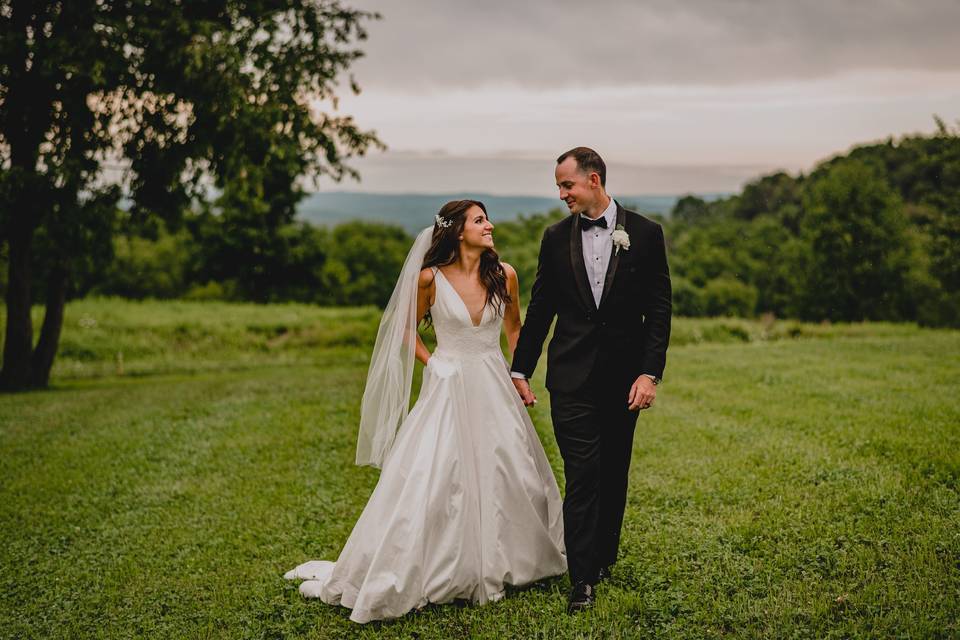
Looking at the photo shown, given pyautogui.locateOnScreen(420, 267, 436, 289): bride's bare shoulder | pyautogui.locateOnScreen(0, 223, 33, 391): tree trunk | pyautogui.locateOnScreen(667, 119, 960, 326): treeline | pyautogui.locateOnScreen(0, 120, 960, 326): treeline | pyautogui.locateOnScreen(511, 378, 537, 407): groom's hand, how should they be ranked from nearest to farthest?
pyautogui.locateOnScreen(511, 378, 537, 407): groom's hand, pyautogui.locateOnScreen(420, 267, 436, 289): bride's bare shoulder, pyautogui.locateOnScreen(0, 223, 33, 391): tree trunk, pyautogui.locateOnScreen(667, 119, 960, 326): treeline, pyautogui.locateOnScreen(0, 120, 960, 326): treeline

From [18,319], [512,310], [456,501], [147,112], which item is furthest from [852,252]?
[456,501]

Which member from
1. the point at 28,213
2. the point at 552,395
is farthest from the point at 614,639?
the point at 28,213

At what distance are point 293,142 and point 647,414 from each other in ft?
30.6

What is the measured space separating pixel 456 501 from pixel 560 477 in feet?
10.6

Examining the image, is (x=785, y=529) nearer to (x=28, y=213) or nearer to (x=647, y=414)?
(x=647, y=414)

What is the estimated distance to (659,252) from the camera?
5160mm

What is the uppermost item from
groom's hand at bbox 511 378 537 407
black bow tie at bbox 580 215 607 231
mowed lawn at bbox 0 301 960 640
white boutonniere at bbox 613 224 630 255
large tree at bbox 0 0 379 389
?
large tree at bbox 0 0 379 389

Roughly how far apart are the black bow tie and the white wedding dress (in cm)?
99

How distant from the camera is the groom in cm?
506

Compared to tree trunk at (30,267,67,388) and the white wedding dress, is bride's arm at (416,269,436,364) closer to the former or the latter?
the white wedding dress

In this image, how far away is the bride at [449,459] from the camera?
526cm

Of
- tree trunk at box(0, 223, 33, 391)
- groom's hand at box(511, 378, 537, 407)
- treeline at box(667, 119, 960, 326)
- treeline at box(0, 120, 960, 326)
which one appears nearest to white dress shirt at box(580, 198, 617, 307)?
groom's hand at box(511, 378, 537, 407)

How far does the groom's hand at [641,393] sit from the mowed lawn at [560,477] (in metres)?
1.29

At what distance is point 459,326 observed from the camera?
5758 mm
